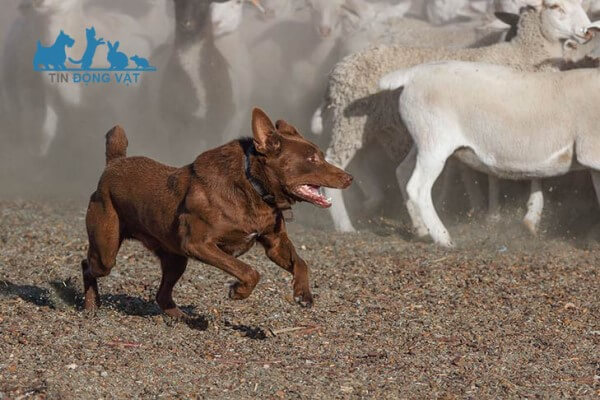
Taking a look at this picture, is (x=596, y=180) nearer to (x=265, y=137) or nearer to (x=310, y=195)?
(x=310, y=195)

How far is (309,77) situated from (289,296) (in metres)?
7.53

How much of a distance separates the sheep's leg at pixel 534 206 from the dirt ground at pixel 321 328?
1.06m

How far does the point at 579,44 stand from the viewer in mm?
11430

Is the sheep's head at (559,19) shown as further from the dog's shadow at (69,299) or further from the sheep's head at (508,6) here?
the dog's shadow at (69,299)

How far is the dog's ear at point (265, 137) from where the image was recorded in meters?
6.11

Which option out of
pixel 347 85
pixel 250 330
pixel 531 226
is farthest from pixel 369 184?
pixel 250 330

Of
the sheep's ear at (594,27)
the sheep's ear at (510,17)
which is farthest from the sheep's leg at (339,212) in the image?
the sheep's ear at (594,27)

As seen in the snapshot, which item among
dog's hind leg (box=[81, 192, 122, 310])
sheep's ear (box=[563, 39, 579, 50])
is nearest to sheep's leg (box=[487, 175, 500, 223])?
sheep's ear (box=[563, 39, 579, 50])

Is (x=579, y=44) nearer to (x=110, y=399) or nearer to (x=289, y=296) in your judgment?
(x=289, y=296)

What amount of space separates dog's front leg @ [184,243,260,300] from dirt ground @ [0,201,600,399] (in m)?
0.37

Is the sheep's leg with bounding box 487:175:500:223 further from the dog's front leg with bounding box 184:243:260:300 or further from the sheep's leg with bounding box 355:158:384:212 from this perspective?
the dog's front leg with bounding box 184:243:260:300

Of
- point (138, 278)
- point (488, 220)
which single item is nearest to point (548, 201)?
point (488, 220)

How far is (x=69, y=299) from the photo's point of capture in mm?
7473

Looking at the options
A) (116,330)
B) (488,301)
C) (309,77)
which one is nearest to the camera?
(116,330)
